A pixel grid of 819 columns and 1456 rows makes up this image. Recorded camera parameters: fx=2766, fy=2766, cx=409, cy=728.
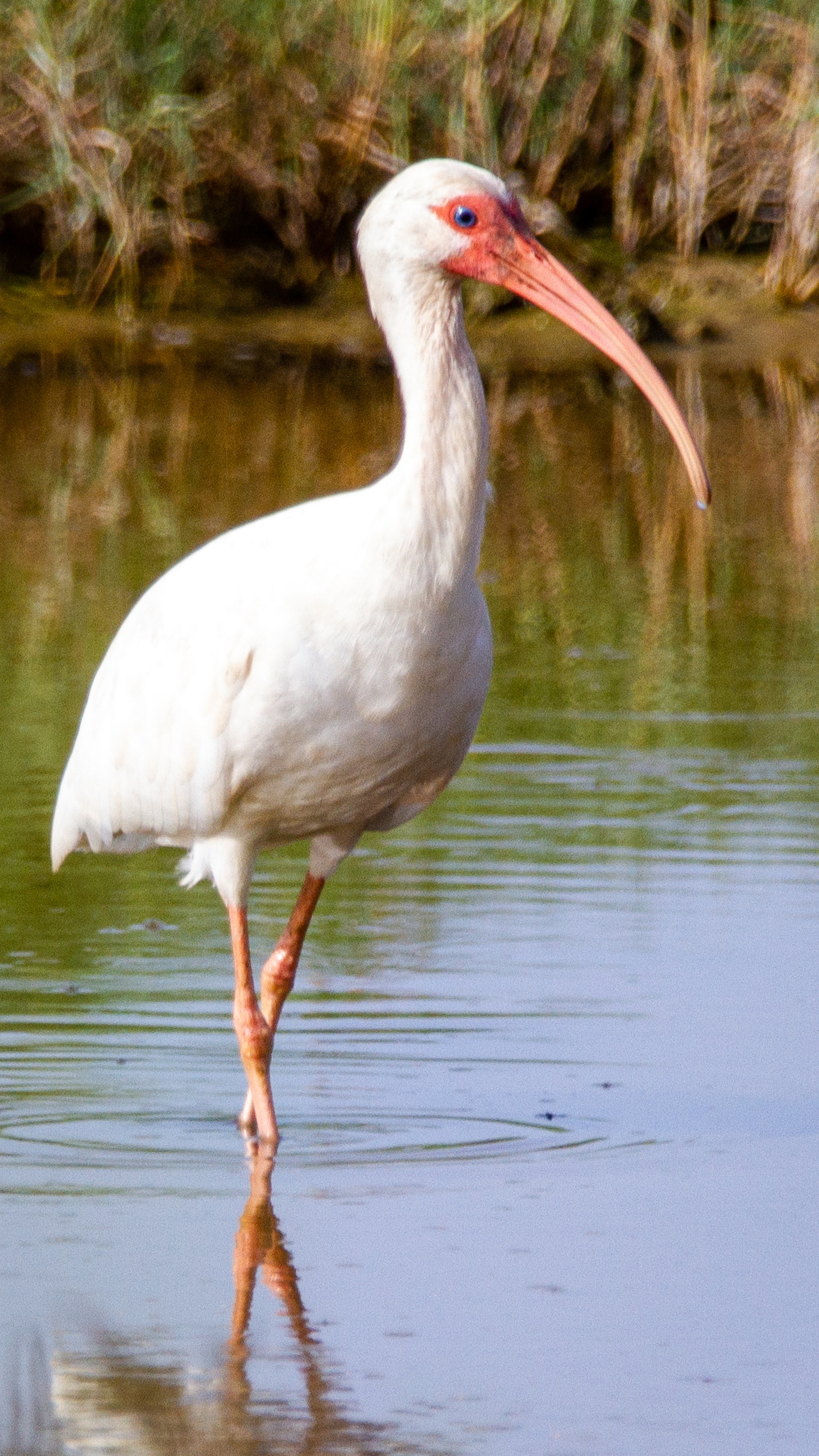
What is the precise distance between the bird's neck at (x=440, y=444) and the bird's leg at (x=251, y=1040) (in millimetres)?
998

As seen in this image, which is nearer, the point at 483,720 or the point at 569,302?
the point at 569,302

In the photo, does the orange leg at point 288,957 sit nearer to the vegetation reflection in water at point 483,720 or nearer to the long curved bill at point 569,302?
the vegetation reflection in water at point 483,720

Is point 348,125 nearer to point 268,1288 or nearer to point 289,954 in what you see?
point 289,954

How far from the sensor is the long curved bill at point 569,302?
5082 mm

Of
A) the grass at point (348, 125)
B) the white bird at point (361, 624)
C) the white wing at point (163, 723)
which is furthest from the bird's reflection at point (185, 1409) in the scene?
the grass at point (348, 125)

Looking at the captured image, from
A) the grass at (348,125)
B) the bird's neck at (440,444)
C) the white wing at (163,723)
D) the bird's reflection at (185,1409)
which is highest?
the grass at (348,125)

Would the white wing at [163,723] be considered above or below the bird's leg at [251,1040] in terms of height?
above

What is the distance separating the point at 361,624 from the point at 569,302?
0.81m

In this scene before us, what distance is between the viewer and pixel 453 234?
501 centimetres

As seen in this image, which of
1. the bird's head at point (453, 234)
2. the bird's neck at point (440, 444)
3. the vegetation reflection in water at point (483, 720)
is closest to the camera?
the bird's neck at point (440, 444)

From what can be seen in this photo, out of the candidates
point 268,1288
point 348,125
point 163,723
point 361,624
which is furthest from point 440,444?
point 348,125

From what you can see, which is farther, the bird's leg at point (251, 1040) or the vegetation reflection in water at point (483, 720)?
the vegetation reflection in water at point (483, 720)

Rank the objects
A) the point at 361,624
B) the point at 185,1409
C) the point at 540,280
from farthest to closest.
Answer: the point at 540,280 → the point at 361,624 → the point at 185,1409

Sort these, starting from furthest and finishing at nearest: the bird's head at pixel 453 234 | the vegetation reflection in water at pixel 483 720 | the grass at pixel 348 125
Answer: the grass at pixel 348 125 < the vegetation reflection in water at pixel 483 720 < the bird's head at pixel 453 234
